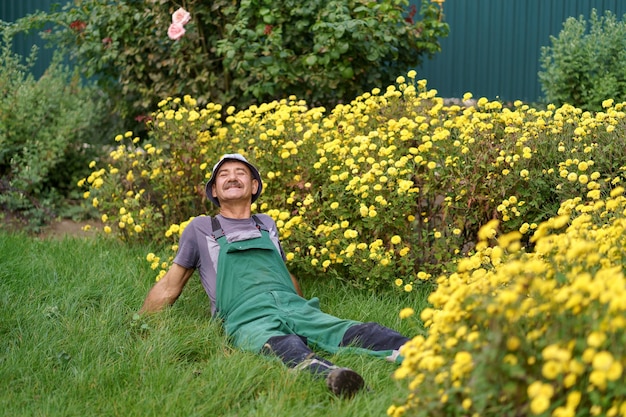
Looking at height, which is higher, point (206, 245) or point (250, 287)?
point (206, 245)

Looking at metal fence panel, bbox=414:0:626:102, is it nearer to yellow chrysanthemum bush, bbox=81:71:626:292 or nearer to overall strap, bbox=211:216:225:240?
yellow chrysanthemum bush, bbox=81:71:626:292

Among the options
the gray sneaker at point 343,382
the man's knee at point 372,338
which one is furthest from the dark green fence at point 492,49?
the gray sneaker at point 343,382

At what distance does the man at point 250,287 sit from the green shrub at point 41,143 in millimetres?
2474

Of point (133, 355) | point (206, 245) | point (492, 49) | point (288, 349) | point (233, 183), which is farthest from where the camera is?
point (492, 49)

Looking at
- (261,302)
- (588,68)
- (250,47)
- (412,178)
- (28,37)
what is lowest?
(261,302)

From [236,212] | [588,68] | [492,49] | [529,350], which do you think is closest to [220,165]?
[236,212]

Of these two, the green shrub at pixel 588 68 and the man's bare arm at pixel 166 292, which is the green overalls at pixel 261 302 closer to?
the man's bare arm at pixel 166 292

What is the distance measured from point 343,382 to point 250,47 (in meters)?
3.53

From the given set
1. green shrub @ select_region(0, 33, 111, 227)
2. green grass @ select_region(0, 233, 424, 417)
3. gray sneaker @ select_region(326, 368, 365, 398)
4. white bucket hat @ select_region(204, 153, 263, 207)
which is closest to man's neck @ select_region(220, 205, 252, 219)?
white bucket hat @ select_region(204, 153, 263, 207)

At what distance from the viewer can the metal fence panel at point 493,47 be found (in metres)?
8.84

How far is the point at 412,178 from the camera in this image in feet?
15.0

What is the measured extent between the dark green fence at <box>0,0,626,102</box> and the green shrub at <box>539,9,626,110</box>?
1.66 m

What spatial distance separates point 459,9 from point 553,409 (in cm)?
735

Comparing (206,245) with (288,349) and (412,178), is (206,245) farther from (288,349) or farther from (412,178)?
(412,178)
